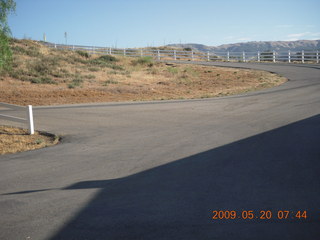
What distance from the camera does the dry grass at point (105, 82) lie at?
909 inches

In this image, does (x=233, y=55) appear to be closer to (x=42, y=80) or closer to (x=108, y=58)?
(x=108, y=58)

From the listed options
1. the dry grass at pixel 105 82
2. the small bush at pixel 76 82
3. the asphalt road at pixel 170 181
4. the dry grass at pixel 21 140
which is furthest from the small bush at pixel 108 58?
the asphalt road at pixel 170 181

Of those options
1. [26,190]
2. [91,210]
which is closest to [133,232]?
[91,210]

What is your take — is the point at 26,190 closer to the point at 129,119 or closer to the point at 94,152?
the point at 94,152

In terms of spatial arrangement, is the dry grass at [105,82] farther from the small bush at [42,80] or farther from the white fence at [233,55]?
the white fence at [233,55]

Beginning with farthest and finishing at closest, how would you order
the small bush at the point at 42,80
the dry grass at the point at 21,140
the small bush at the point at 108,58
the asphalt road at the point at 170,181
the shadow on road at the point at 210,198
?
the small bush at the point at 108,58 < the small bush at the point at 42,80 < the dry grass at the point at 21,140 < the asphalt road at the point at 170,181 < the shadow on road at the point at 210,198

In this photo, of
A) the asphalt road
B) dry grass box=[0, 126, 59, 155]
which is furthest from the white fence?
dry grass box=[0, 126, 59, 155]

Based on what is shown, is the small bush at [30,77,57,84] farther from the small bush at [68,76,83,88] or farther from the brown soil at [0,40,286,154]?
the small bush at [68,76,83,88]

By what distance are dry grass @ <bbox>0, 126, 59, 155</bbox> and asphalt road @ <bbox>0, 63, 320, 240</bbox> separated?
1.77 feet

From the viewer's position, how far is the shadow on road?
455 cm

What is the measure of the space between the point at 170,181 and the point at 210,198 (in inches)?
43.8

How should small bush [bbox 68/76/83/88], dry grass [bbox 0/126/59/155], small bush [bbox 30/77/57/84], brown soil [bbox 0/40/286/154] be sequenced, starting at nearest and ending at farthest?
1. dry grass [bbox 0/126/59/155]
2. brown soil [bbox 0/40/286/154]
3. small bush [bbox 68/76/83/88]
4. small bush [bbox 30/77/57/84]

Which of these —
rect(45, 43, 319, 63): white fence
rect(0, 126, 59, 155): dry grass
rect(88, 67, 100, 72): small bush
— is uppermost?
rect(45, 43, 319, 63): white fence

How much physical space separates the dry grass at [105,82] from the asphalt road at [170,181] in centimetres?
1082
